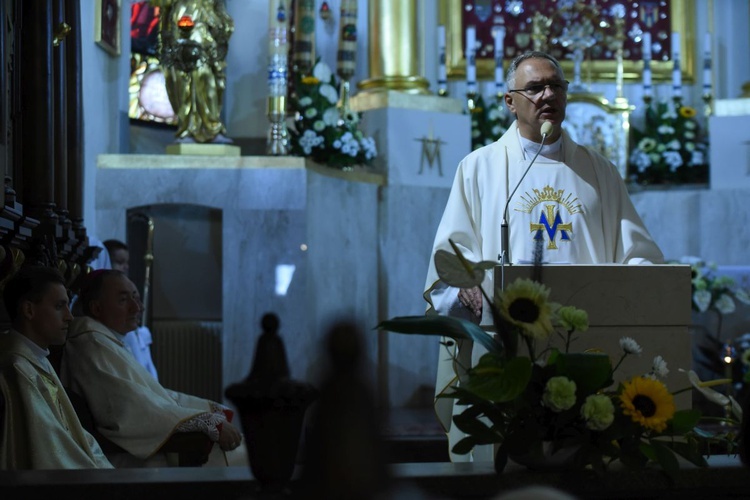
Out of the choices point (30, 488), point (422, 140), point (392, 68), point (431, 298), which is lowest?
point (30, 488)

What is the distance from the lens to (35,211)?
16.8 ft

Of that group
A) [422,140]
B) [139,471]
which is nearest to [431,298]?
[139,471]

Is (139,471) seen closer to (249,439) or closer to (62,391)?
(249,439)

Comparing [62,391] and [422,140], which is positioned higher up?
[422,140]

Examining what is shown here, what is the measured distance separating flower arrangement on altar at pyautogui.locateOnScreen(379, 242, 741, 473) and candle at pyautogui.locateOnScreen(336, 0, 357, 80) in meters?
7.24

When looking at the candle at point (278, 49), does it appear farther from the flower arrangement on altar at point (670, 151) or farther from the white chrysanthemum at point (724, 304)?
the white chrysanthemum at point (724, 304)

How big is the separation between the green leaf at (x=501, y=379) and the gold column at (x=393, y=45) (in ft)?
24.6

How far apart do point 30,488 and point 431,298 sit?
1.80m

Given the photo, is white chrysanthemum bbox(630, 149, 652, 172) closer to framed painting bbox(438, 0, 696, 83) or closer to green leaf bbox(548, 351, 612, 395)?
framed painting bbox(438, 0, 696, 83)

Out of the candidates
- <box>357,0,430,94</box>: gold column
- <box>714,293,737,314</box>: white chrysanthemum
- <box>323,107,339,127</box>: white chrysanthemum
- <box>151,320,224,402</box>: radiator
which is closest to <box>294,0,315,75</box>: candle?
<box>357,0,430,94</box>: gold column

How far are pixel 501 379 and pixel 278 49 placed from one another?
6.65 metres

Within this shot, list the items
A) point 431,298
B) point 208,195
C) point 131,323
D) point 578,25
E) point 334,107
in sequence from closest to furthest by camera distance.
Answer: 1. point 431,298
2. point 131,323
3. point 208,195
4. point 334,107
5. point 578,25

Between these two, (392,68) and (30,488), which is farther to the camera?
(392,68)

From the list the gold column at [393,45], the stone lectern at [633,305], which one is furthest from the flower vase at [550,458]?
the gold column at [393,45]
